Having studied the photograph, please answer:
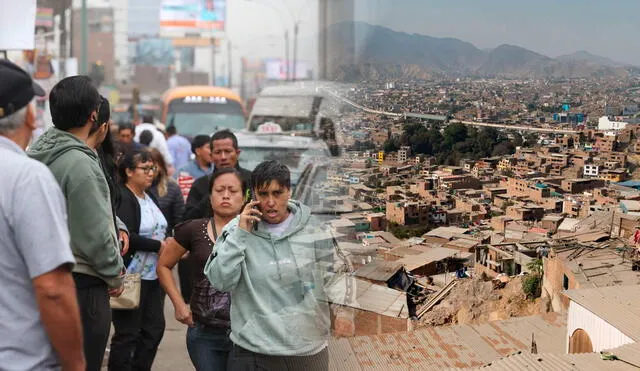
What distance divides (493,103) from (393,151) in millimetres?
530

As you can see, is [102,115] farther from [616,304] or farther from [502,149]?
[616,304]

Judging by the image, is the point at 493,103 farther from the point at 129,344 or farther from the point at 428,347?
the point at 129,344

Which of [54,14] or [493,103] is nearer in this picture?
[493,103]

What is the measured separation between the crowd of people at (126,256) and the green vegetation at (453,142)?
732 mm

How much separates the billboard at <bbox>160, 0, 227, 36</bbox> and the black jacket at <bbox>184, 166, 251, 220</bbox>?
183ft

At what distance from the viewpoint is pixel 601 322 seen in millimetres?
4316

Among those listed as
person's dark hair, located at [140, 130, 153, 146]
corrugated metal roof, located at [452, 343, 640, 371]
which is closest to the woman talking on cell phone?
corrugated metal roof, located at [452, 343, 640, 371]

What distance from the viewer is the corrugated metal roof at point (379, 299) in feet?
15.3

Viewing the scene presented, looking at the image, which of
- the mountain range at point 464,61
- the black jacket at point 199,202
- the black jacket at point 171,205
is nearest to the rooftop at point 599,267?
the mountain range at point 464,61

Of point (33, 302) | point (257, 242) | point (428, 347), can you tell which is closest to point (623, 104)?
point (428, 347)

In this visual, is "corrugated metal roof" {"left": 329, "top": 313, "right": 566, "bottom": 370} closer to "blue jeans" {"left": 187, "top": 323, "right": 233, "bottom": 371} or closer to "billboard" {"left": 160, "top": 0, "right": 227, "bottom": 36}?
"blue jeans" {"left": 187, "top": 323, "right": 233, "bottom": 371}

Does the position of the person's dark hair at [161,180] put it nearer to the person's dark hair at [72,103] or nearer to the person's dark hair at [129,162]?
the person's dark hair at [129,162]

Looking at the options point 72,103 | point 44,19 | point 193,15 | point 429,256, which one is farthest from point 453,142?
point 193,15

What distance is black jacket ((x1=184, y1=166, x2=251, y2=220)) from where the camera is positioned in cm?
596
